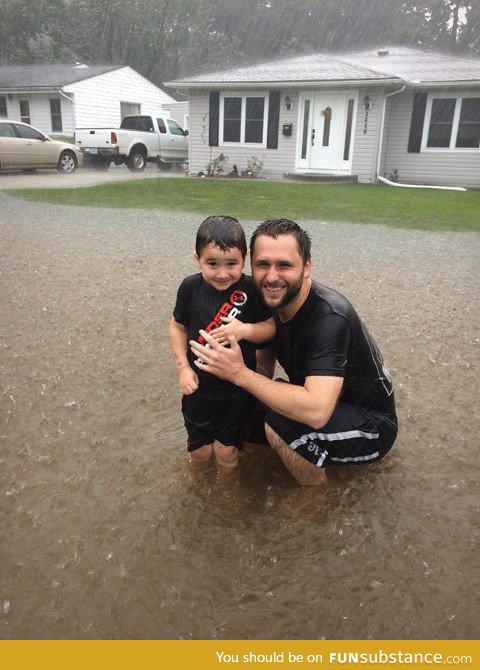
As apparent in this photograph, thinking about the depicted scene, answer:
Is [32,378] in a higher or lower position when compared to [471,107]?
lower

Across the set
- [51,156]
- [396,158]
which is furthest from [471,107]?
[51,156]

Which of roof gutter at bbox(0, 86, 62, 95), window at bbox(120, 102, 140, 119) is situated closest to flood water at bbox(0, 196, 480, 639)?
roof gutter at bbox(0, 86, 62, 95)

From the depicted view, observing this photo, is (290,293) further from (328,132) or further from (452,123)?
(452,123)

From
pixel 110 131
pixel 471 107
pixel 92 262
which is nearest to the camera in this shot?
pixel 92 262

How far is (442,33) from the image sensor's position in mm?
49125

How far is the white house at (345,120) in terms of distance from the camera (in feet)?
55.5

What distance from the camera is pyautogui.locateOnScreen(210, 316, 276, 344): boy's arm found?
2354mm

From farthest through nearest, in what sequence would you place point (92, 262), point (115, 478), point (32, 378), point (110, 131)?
point (110, 131) → point (92, 262) → point (32, 378) → point (115, 478)

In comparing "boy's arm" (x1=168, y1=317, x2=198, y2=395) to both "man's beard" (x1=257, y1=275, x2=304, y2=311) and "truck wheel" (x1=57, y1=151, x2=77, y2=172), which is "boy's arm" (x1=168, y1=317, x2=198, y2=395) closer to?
"man's beard" (x1=257, y1=275, x2=304, y2=311)

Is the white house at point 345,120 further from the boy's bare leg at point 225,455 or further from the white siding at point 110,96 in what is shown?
the boy's bare leg at point 225,455

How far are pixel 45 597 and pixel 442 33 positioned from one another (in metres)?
57.3

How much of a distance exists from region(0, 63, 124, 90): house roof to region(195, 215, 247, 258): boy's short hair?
29.2 metres

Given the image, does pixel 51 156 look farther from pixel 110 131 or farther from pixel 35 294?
pixel 35 294

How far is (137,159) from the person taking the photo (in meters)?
21.2
